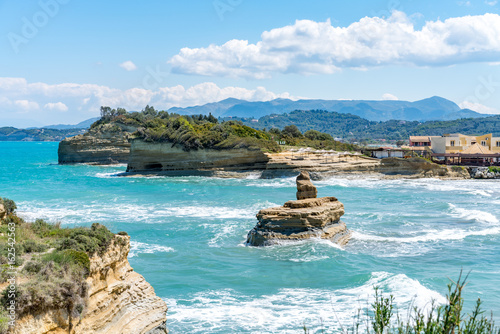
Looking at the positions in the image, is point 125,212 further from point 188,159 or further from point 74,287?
point 188,159

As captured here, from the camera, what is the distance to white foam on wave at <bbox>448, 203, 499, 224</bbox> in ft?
91.5

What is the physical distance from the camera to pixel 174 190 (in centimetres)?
4322

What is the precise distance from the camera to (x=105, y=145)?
255 ft

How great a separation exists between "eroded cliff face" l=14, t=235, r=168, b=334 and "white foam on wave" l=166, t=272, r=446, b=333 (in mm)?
1937

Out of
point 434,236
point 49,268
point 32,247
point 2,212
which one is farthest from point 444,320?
point 434,236

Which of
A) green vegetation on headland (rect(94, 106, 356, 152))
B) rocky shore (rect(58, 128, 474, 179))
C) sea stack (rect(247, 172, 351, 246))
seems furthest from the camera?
green vegetation on headland (rect(94, 106, 356, 152))

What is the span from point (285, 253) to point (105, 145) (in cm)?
6477

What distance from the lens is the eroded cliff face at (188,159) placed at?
180ft

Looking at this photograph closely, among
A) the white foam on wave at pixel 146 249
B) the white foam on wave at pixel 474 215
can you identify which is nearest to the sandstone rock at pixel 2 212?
the white foam on wave at pixel 146 249

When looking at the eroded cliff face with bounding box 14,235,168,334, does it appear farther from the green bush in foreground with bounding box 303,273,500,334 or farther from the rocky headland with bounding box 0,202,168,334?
the green bush in foreground with bounding box 303,273,500,334

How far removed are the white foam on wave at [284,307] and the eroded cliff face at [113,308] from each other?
194cm

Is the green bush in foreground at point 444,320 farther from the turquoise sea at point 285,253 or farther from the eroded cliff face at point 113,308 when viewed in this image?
the eroded cliff face at point 113,308

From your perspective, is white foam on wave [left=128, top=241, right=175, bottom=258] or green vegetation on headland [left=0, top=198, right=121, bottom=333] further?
white foam on wave [left=128, top=241, right=175, bottom=258]

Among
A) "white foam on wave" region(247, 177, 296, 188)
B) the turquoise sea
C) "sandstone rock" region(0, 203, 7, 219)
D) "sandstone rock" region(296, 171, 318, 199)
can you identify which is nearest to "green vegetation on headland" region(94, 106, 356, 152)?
"white foam on wave" region(247, 177, 296, 188)
